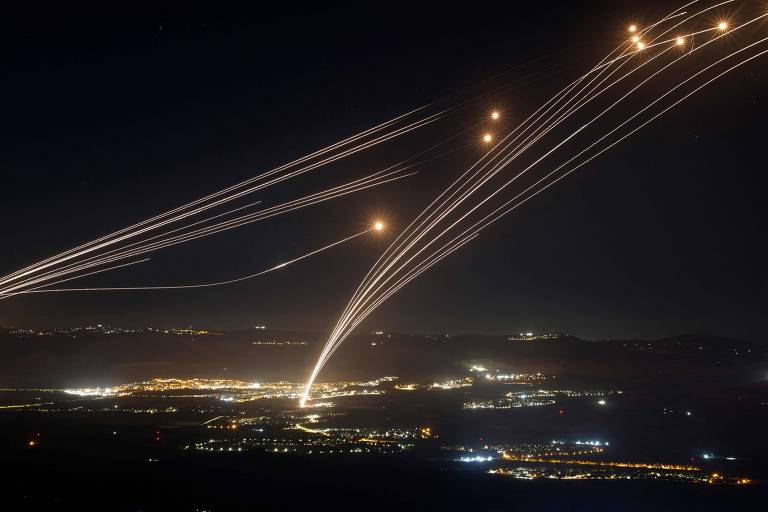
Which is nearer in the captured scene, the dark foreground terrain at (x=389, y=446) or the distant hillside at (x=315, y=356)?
the dark foreground terrain at (x=389, y=446)

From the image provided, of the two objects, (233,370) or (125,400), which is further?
(233,370)

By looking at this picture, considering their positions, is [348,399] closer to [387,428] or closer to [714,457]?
[387,428]

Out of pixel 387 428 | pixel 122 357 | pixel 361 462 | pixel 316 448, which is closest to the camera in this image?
pixel 361 462

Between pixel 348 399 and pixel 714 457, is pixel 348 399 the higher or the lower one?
the higher one

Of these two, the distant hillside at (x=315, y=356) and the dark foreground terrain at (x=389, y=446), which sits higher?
the distant hillside at (x=315, y=356)

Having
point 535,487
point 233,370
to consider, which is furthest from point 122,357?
point 535,487

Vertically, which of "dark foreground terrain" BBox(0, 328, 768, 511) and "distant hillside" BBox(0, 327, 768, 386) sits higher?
"distant hillside" BBox(0, 327, 768, 386)

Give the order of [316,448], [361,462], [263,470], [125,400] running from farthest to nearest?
[125,400], [316,448], [361,462], [263,470]

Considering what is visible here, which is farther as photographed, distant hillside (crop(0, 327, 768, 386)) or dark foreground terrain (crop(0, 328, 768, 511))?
distant hillside (crop(0, 327, 768, 386))

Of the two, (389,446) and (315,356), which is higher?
(315,356)

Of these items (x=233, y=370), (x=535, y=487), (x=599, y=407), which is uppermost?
(x=233, y=370)

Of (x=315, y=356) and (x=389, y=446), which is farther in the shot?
(x=315, y=356)
